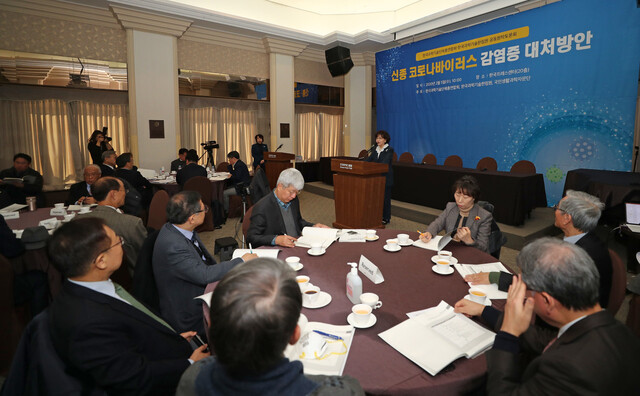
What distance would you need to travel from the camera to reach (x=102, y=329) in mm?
1218

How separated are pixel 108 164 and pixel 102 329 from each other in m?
4.92

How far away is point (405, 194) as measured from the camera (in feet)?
23.4

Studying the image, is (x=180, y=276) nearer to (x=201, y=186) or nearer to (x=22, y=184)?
(x=201, y=186)

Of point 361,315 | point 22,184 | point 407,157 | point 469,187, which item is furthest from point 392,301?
point 407,157

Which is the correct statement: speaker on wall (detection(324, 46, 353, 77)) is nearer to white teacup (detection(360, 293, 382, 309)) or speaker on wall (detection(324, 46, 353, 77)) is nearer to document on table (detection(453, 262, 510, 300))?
document on table (detection(453, 262, 510, 300))

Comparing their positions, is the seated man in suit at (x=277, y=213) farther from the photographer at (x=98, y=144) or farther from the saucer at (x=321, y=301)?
the photographer at (x=98, y=144)

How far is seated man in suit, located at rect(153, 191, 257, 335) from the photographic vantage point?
6.53 feet

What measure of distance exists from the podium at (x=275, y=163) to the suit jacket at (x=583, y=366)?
7297 mm

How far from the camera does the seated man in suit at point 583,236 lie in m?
1.84

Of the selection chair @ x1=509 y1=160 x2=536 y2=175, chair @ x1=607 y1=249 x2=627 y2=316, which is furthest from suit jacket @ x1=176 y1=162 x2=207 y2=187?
chair @ x1=509 y1=160 x2=536 y2=175

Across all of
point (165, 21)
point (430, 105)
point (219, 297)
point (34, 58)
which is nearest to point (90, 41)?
point (34, 58)

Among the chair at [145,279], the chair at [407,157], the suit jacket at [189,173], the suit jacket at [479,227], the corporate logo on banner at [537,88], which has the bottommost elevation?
the chair at [145,279]

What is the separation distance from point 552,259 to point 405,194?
605 centimetres

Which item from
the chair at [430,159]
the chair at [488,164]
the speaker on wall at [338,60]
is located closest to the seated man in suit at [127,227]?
the chair at [488,164]
